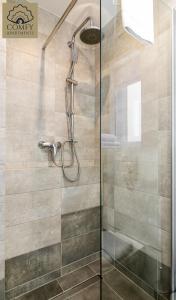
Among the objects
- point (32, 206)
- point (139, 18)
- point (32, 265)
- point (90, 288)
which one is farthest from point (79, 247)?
point (139, 18)

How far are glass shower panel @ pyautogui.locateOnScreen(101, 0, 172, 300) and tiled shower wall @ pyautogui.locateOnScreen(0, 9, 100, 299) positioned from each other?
571 millimetres

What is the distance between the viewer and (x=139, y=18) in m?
1.01

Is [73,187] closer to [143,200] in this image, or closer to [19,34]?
[143,200]

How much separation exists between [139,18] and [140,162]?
0.88 metres

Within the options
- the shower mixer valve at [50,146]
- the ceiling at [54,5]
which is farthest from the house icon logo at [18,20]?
the shower mixer valve at [50,146]

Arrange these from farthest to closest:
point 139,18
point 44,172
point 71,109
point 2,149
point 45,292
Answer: point 71,109, point 44,172, point 45,292, point 2,149, point 139,18

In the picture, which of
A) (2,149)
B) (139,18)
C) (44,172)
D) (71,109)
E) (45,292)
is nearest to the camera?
(139,18)

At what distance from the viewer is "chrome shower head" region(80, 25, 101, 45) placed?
58.6 inches

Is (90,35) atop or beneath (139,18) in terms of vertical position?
atop

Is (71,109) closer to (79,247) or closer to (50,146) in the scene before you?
(50,146)

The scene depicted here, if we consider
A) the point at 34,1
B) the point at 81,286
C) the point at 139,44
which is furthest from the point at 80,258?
the point at 34,1

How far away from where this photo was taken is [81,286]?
1.41m

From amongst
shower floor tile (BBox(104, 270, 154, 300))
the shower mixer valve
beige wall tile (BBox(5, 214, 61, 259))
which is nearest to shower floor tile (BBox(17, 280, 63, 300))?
beige wall tile (BBox(5, 214, 61, 259))

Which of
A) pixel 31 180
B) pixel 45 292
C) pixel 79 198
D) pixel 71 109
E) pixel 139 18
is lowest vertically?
pixel 45 292
